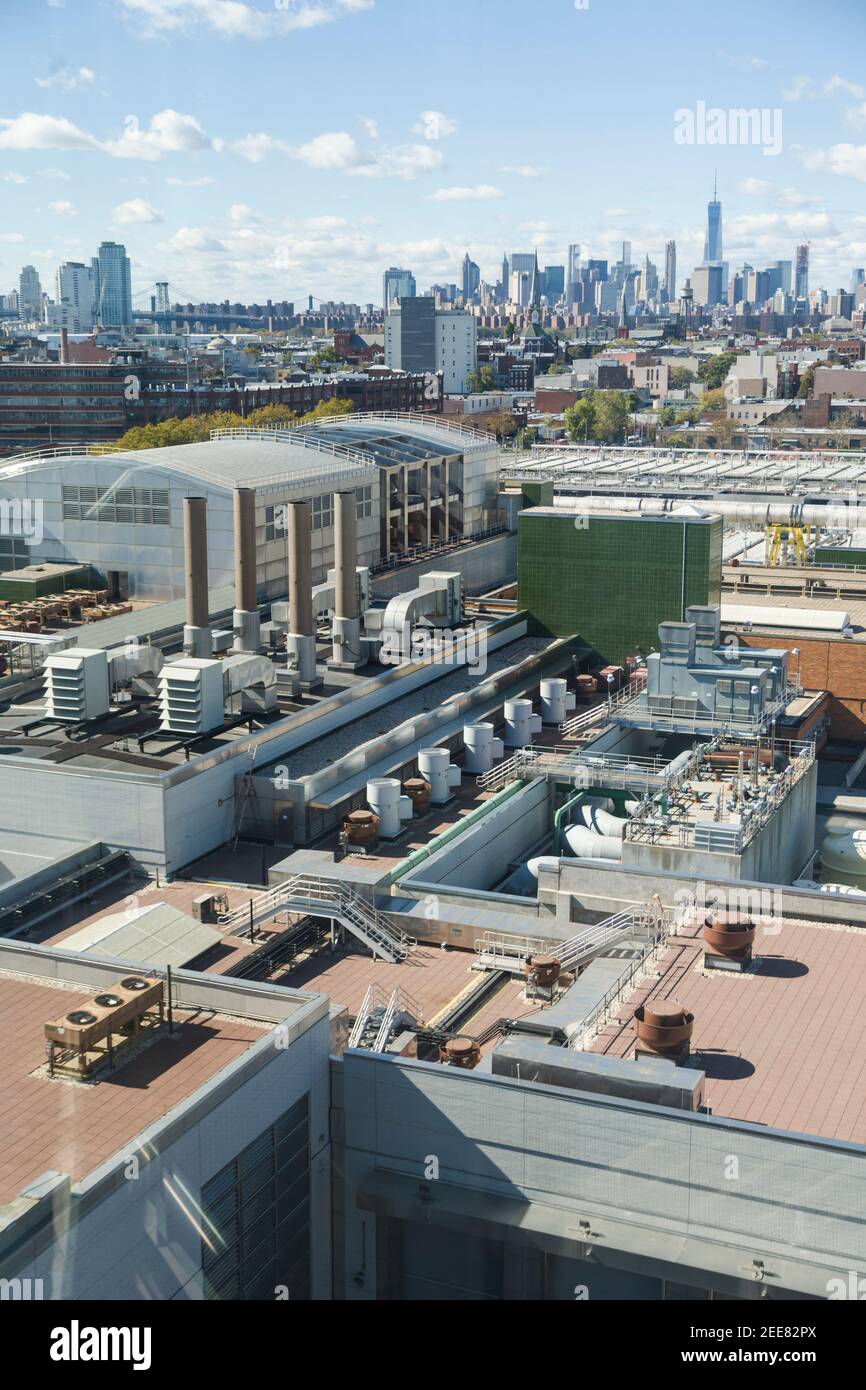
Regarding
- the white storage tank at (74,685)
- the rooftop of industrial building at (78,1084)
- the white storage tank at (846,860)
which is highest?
the white storage tank at (74,685)

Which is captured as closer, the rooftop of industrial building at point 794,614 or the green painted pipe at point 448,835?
the green painted pipe at point 448,835

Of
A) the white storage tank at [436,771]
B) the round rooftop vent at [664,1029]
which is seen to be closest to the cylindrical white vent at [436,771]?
the white storage tank at [436,771]

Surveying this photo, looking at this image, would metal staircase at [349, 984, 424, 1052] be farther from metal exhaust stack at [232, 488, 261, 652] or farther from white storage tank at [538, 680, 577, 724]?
white storage tank at [538, 680, 577, 724]

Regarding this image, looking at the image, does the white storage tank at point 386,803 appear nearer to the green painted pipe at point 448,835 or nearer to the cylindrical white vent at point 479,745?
the green painted pipe at point 448,835

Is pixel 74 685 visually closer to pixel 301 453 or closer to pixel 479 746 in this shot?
pixel 479 746

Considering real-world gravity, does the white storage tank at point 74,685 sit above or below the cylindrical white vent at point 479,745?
above

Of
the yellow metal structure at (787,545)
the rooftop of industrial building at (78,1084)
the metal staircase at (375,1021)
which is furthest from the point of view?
the yellow metal structure at (787,545)

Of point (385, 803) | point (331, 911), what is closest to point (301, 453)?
point (385, 803)
